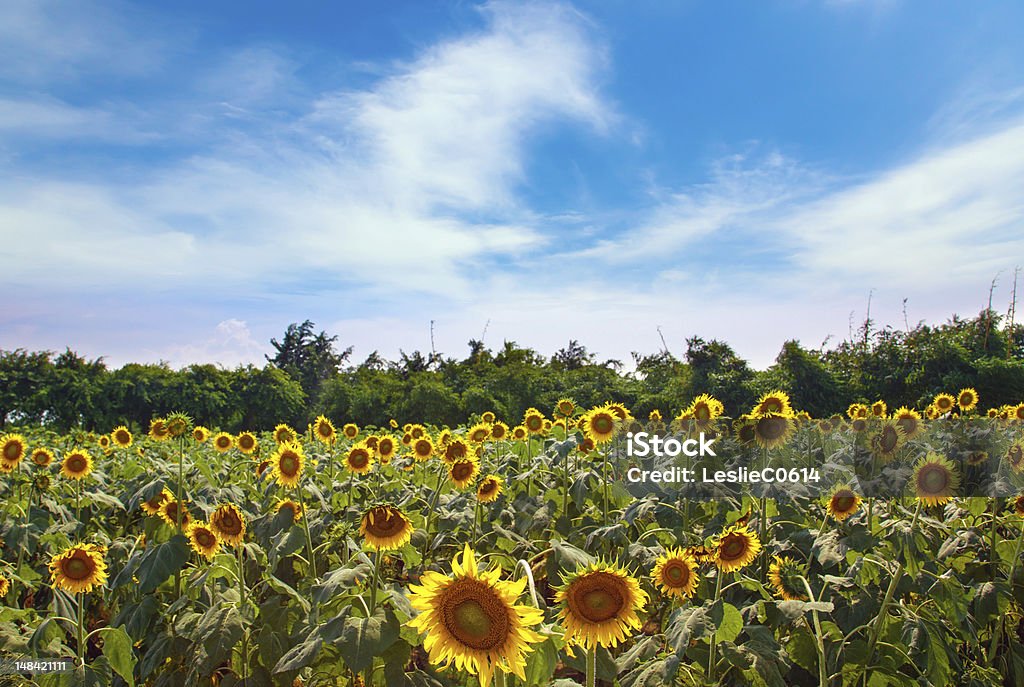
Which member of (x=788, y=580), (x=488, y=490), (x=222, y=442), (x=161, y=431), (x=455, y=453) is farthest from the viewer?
(x=222, y=442)

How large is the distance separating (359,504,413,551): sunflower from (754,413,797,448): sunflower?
2051 mm

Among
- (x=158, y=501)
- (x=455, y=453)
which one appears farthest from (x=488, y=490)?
(x=158, y=501)

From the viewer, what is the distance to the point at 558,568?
3.27 metres

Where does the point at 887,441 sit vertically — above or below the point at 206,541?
above

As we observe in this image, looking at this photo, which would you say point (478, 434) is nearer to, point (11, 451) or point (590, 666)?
point (590, 666)

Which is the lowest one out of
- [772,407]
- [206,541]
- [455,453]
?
[206,541]

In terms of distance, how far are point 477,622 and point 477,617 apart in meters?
0.01

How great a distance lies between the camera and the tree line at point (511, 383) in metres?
12.8

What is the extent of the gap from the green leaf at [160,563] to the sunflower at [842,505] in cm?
303

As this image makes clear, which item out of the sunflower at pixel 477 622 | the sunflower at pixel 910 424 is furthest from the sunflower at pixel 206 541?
the sunflower at pixel 910 424

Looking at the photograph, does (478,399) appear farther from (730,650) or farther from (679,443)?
(730,650)

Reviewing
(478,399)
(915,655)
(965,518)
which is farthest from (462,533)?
(478,399)

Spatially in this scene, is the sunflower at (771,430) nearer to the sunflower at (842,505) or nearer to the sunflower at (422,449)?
the sunflower at (842,505)

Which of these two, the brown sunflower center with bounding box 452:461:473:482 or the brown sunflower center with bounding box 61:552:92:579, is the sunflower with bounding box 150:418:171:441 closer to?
the brown sunflower center with bounding box 61:552:92:579
